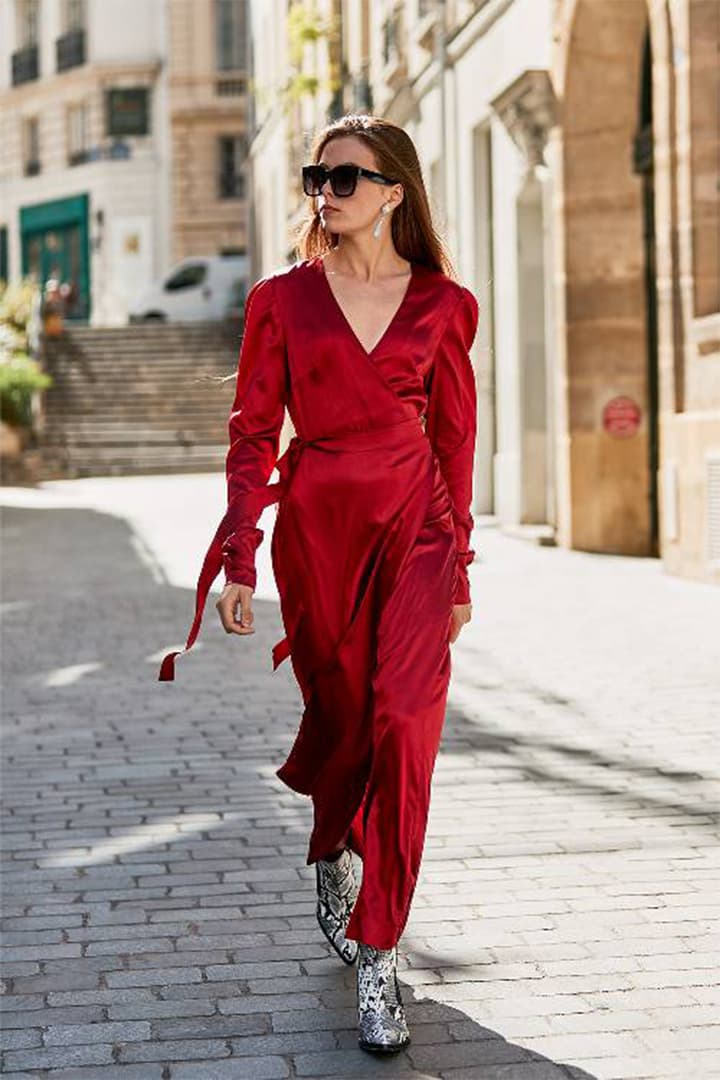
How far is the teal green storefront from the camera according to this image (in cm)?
5369

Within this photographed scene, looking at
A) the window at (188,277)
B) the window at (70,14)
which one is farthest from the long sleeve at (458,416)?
the window at (70,14)

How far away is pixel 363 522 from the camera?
4348mm

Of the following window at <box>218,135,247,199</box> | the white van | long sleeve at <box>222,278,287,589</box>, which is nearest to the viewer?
long sleeve at <box>222,278,287,589</box>

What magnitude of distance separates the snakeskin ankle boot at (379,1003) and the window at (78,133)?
169ft

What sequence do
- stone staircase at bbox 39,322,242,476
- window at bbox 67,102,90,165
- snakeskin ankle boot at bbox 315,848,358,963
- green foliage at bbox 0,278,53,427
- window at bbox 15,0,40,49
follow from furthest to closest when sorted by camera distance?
window at bbox 15,0,40,49 < window at bbox 67,102,90,165 < green foliage at bbox 0,278,53,427 < stone staircase at bbox 39,322,242,476 < snakeskin ankle boot at bbox 315,848,358,963

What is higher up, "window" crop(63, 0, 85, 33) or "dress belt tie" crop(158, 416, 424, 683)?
Result: "window" crop(63, 0, 85, 33)

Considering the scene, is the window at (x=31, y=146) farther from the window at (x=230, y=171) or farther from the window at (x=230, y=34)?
the window at (x=230, y=34)

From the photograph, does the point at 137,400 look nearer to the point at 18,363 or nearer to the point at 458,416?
the point at 18,363

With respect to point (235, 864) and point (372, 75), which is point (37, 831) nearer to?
point (235, 864)

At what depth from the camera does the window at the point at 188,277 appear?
1751 inches

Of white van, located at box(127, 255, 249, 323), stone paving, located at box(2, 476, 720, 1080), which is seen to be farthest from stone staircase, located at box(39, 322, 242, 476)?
stone paving, located at box(2, 476, 720, 1080)

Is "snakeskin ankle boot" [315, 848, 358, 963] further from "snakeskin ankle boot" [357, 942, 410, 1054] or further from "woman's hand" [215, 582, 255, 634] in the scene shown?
"woman's hand" [215, 582, 255, 634]

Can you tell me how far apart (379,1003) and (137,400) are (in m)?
31.2

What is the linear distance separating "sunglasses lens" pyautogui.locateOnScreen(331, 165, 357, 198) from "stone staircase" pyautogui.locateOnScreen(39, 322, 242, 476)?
26963 mm
